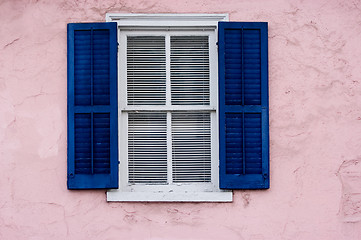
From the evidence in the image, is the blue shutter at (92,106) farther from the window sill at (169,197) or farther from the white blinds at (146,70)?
the white blinds at (146,70)

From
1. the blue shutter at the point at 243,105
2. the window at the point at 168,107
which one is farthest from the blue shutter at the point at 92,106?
the blue shutter at the point at 243,105

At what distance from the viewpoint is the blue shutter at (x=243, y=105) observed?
3830 millimetres

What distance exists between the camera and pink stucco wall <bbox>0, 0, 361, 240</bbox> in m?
3.87

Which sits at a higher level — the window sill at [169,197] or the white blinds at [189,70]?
the white blinds at [189,70]

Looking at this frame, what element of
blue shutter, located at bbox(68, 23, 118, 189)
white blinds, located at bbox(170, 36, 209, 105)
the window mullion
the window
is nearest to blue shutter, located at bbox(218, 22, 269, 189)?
the window

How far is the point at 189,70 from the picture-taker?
403 centimetres

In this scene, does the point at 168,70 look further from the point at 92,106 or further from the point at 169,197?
the point at 169,197

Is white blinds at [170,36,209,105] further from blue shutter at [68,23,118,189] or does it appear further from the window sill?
the window sill

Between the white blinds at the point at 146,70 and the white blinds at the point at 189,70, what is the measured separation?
0.34 ft
